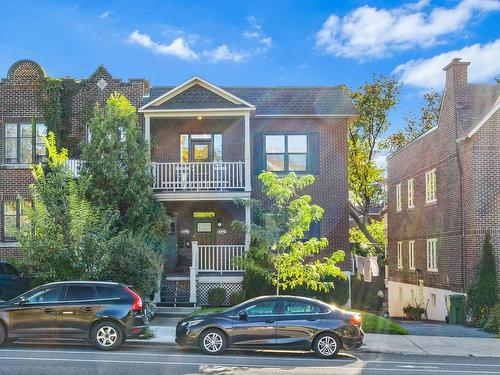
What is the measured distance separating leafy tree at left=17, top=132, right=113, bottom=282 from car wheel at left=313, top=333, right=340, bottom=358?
23.3ft

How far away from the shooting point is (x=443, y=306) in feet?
84.7

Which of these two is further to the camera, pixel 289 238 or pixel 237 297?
pixel 237 297

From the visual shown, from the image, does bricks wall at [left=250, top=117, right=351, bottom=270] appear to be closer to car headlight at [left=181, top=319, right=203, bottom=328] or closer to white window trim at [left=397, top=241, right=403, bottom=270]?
white window trim at [left=397, top=241, right=403, bottom=270]

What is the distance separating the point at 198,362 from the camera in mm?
13430

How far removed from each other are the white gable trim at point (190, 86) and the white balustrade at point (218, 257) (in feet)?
17.2

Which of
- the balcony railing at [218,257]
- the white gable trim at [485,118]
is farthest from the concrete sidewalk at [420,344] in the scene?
the white gable trim at [485,118]

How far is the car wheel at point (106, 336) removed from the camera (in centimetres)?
1467

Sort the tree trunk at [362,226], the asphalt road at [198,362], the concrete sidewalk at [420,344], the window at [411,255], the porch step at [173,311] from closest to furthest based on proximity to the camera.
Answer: the asphalt road at [198,362], the concrete sidewalk at [420,344], the porch step at [173,311], the window at [411,255], the tree trunk at [362,226]

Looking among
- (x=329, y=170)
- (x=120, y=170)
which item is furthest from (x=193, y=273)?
(x=329, y=170)

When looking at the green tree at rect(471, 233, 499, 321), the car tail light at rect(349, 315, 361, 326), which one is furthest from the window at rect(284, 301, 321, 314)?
the green tree at rect(471, 233, 499, 321)

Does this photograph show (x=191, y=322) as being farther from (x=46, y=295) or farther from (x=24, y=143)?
(x=24, y=143)

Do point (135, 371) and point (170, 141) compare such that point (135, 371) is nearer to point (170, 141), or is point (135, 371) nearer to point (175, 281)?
point (175, 281)

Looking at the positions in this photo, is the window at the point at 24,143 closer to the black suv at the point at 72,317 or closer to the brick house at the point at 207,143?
the brick house at the point at 207,143

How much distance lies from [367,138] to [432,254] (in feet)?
50.1
